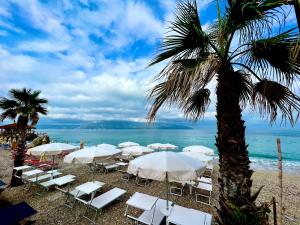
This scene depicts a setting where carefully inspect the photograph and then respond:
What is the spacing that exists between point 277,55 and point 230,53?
2.77 ft

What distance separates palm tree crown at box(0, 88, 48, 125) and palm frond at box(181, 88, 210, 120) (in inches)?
366

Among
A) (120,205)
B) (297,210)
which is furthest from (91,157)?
(297,210)

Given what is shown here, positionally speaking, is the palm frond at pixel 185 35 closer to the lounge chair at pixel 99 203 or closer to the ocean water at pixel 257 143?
the lounge chair at pixel 99 203

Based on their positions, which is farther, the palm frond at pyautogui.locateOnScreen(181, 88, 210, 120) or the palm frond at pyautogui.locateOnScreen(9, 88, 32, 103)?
the palm frond at pyautogui.locateOnScreen(9, 88, 32, 103)

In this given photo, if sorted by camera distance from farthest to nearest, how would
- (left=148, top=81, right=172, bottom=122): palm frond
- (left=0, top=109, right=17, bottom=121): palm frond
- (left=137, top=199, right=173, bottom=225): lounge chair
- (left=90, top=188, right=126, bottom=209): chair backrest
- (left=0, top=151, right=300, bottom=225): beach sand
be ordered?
1. (left=0, top=109, right=17, bottom=121): palm frond
2. (left=90, top=188, right=126, bottom=209): chair backrest
3. (left=0, top=151, right=300, bottom=225): beach sand
4. (left=137, top=199, right=173, bottom=225): lounge chair
5. (left=148, top=81, right=172, bottom=122): palm frond

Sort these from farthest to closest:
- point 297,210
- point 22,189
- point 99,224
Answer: point 22,189, point 297,210, point 99,224

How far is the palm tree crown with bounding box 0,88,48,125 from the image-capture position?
9695 mm

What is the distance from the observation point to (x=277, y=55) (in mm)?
3258

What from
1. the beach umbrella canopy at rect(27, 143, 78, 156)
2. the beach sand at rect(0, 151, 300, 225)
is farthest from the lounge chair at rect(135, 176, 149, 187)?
the beach umbrella canopy at rect(27, 143, 78, 156)

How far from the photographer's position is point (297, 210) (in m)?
7.43

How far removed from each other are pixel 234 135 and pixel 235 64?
159cm

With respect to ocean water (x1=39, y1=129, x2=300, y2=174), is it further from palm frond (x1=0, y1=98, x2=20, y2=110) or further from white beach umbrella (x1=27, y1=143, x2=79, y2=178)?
palm frond (x1=0, y1=98, x2=20, y2=110)

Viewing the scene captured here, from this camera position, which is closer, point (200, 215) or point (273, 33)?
point (273, 33)

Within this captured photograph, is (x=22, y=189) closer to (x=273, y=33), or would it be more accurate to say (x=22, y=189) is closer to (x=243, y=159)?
(x=243, y=159)
